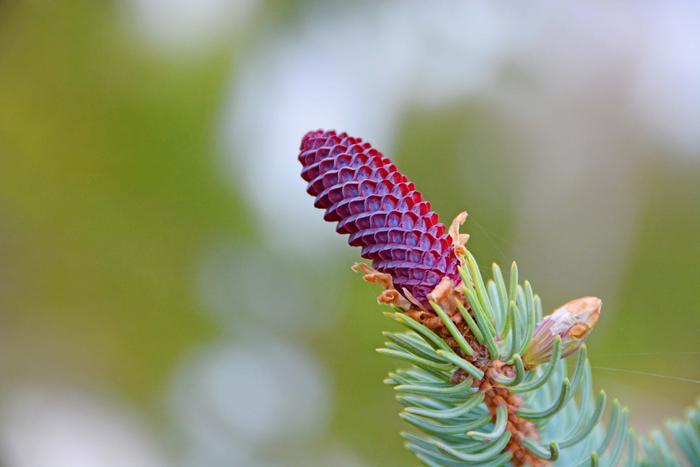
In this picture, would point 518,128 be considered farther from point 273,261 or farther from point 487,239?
point 273,261

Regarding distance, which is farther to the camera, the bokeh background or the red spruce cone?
the bokeh background

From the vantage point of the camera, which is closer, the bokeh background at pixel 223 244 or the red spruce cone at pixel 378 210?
the red spruce cone at pixel 378 210

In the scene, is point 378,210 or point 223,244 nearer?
point 378,210

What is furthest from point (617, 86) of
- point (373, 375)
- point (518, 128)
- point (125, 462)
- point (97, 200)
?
point (125, 462)

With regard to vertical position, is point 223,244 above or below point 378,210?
above
